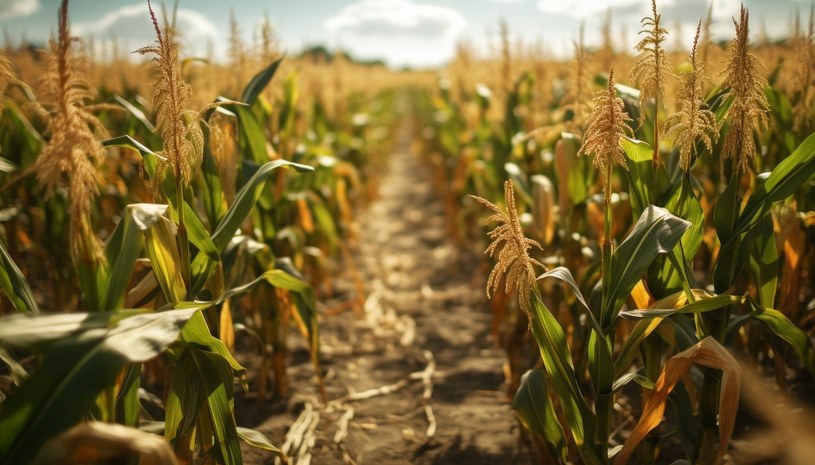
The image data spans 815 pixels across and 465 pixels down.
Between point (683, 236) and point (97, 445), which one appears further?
point (683, 236)

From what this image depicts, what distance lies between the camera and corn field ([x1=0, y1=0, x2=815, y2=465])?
60.1 inches

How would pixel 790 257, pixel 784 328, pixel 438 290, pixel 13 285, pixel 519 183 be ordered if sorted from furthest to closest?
pixel 438 290 < pixel 519 183 < pixel 790 257 < pixel 784 328 < pixel 13 285

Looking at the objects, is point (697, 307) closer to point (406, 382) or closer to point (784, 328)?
point (784, 328)

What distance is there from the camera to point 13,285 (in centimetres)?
172

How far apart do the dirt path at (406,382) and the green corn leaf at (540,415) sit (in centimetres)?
70

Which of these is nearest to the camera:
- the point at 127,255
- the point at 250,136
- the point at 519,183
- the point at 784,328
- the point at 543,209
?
the point at 127,255

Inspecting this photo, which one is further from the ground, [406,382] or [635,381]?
[635,381]

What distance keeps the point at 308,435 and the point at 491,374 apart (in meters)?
1.32

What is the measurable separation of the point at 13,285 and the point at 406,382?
2.35 metres

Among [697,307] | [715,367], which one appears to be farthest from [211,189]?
[715,367]

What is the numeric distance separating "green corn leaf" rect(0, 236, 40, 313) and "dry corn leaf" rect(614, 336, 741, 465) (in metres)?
2.08

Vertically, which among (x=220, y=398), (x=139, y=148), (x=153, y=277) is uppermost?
(x=139, y=148)

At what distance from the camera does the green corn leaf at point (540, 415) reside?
77.9 inches

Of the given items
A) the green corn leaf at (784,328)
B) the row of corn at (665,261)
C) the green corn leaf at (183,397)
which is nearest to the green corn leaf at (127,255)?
the green corn leaf at (183,397)
